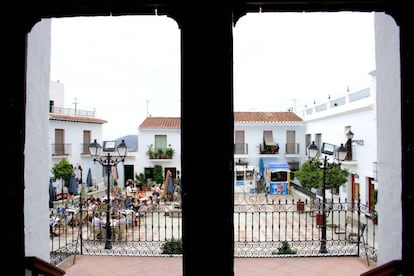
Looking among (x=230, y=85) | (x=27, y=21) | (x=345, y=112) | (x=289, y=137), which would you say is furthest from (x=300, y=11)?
(x=289, y=137)

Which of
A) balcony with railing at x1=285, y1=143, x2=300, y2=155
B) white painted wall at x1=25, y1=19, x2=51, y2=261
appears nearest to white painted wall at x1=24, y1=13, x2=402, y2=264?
white painted wall at x1=25, y1=19, x2=51, y2=261

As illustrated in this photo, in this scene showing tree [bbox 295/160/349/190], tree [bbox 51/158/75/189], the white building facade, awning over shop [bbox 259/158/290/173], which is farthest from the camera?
awning over shop [bbox 259/158/290/173]

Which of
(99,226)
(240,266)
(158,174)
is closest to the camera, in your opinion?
(240,266)

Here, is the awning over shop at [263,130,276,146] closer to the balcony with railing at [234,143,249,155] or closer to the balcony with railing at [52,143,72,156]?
the balcony with railing at [234,143,249,155]

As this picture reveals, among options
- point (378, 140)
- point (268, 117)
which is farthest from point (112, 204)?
point (268, 117)

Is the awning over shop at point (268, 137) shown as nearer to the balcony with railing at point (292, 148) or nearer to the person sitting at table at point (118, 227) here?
the balcony with railing at point (292, 148)

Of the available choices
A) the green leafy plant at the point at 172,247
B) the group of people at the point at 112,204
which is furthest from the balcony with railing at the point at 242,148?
the green leafy plant at the point at 172,247

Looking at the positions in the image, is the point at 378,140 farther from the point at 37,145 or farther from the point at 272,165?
the point at 272,165

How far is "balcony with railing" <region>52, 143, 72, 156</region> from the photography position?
1154 cm

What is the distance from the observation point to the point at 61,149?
11844 millimetres

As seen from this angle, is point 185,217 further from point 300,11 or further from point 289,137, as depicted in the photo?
point 289,137

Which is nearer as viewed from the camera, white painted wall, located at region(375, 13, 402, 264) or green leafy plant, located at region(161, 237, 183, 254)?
white painted wall, located at region(375, 13, 402, 264)

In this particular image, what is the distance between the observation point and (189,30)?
5.20 ft

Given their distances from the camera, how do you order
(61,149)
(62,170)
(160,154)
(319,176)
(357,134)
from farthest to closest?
1. (160,154)
2. (61,149)
3. (62,170)
4. (357,134)
5. (319,176)
